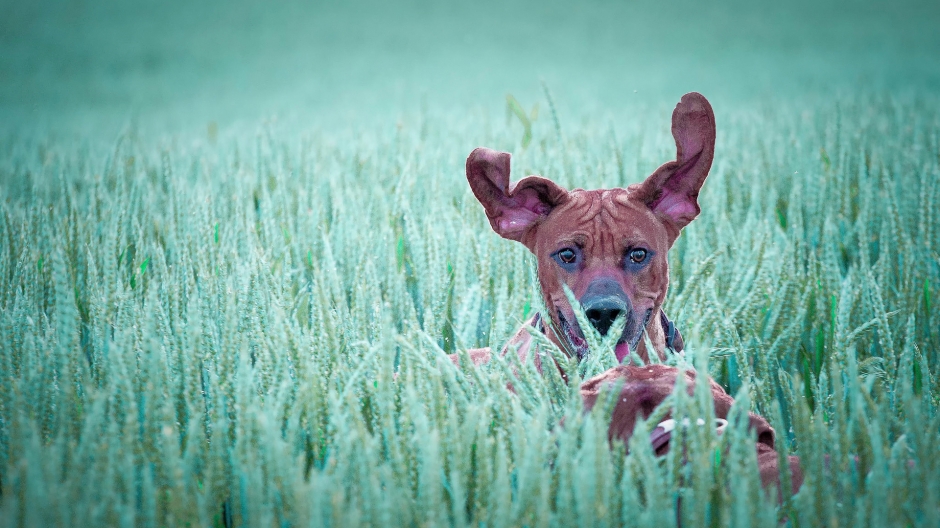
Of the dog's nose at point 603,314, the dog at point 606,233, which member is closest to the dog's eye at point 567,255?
the dog at point 606,233

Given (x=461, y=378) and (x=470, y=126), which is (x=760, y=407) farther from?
(x=470, y=126)

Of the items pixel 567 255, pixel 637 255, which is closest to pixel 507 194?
pixel 567 255

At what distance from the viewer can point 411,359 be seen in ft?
5.35

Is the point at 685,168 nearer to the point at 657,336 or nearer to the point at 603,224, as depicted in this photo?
the point at 603,224

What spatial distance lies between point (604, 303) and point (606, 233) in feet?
0.98

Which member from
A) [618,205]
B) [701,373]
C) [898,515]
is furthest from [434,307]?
[898,515]

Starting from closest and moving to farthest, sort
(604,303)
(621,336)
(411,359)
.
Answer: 1. (411,359)
2. (604,303)
3. (621,336)

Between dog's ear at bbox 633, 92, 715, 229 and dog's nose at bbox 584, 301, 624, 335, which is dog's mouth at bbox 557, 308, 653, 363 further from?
dog's ear at bbox 633, 92, 715, 229

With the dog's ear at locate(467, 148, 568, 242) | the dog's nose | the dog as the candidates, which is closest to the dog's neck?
the dog

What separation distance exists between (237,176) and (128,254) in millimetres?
1119

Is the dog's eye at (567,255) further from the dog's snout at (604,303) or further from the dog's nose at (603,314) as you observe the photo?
the dog's nose at (603,314)

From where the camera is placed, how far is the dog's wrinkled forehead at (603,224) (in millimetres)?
2408

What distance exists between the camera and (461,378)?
167 cm

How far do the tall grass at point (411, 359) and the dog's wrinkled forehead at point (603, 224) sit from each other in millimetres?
221
